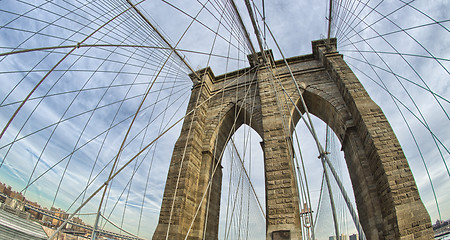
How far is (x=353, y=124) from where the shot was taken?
300 inches

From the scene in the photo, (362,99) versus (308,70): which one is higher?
(308,70)

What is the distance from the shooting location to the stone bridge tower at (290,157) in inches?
212

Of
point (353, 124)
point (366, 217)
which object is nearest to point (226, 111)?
point (353, 124)

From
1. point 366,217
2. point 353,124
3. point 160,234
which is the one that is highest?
point 353,124

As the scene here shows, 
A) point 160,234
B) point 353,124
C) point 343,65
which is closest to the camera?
point 160,234

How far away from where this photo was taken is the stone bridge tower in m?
5.39

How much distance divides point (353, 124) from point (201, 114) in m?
6.59

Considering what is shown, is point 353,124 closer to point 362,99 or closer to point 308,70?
point 362,99

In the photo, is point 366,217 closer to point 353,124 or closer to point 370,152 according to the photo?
point 370,152

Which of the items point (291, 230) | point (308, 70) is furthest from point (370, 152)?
point (308, 70)

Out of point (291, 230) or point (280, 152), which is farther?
point (280, 152)

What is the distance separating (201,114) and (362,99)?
6853 millimetres

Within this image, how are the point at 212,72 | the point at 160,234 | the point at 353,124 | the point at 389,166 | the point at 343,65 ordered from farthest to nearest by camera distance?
the point at 212,72 → the point at 343,65 → the point at 353,124 → the point at 160,234 → the point at 389,166

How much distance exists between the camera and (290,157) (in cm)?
620
